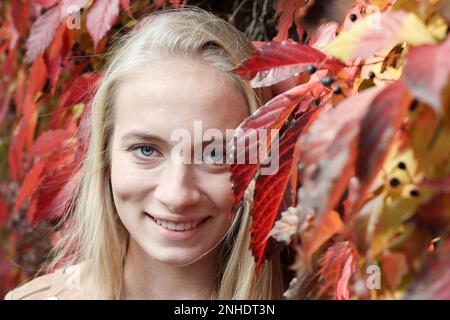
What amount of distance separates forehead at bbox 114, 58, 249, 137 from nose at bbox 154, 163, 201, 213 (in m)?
0.06

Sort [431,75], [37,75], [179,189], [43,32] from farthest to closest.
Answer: [37,75]
[43,32]
[179,189]
[431,75]

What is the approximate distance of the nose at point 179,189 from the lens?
2.98 feet

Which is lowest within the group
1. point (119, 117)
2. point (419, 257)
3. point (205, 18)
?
point (419, 257)

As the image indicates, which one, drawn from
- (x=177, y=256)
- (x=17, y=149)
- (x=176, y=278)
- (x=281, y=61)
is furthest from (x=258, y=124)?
(x=17, y=149)

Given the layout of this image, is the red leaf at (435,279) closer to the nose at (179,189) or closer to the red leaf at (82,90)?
the nose at (179,189)

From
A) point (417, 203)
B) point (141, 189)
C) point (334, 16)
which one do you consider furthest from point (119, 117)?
point (417, 203)

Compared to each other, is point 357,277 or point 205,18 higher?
point 205,18

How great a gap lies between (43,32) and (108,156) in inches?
13.0

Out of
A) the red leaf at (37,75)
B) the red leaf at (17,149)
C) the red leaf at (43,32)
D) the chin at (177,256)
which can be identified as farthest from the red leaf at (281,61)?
the red leaf at (17,149)

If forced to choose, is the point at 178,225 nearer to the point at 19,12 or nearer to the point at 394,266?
the point at 394,266

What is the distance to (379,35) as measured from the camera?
507 millimetres

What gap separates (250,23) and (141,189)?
2.21 feet
